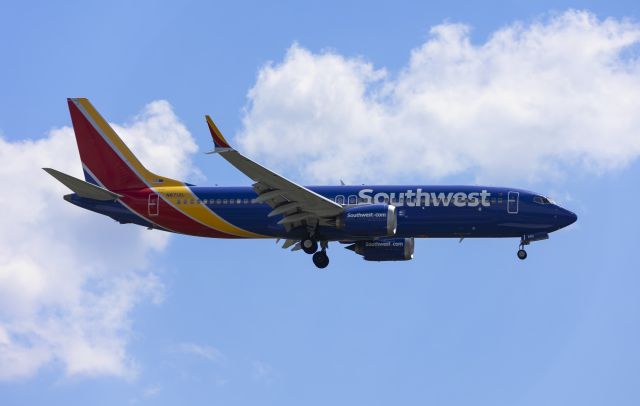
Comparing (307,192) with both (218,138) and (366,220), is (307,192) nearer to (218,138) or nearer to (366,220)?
(366,220)

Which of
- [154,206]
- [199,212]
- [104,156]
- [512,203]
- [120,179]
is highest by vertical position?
[104,156]

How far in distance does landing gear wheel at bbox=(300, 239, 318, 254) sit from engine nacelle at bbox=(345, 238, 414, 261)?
4367 mm

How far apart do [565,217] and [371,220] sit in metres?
10.8

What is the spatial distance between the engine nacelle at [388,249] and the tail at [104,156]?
451 inches

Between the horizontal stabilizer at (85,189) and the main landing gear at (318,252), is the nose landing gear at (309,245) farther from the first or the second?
the horizontal stabilizer at (85,189)

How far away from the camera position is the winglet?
176ft

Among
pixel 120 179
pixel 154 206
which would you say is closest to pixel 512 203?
pixel 154 206

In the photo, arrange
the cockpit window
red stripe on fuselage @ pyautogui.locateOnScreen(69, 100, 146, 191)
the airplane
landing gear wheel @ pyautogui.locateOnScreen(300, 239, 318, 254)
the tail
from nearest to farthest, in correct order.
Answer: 1. the airplane
2. the cockpit window
3. landing gear wheel @ pyautogui.locateOnScreen(300, 239, 318, 254)
4. the tail
5. red stripe on fuselage @ pyautogui.locateOnScreen(69, 100, 146, 191)

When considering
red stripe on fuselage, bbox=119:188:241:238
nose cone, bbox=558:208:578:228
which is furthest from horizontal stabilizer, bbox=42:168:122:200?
nose cone, bbox=558:208:578:228

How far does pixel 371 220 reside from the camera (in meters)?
60.1

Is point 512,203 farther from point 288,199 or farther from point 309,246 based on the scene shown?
point 288,199

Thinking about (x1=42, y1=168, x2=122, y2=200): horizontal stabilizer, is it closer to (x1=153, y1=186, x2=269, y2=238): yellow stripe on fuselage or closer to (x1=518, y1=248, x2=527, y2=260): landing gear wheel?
(x1=153, y1=186, x2=269, y2=238): yellow stripe on fuselage

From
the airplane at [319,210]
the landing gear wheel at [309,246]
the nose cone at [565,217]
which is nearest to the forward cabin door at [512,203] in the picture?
the airplane at [319,210]

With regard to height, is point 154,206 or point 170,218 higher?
point 154,206
